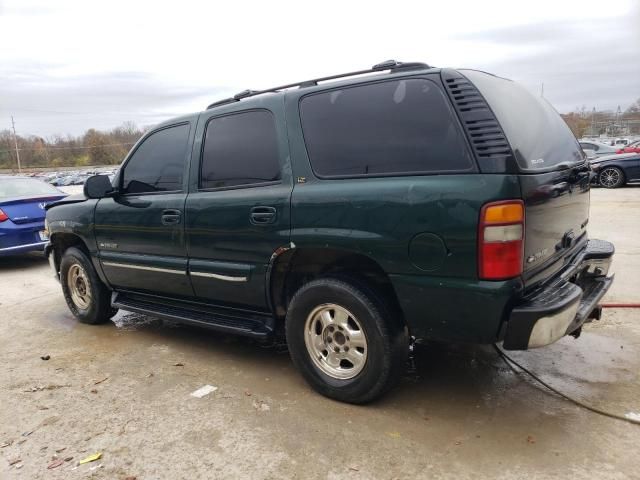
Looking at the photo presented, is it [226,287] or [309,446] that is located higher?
[226,287]

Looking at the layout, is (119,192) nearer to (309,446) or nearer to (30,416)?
(30,416)

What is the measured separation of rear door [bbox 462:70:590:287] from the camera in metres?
2.68

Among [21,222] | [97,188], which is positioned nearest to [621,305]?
[97,188]

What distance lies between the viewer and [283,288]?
3545 mm

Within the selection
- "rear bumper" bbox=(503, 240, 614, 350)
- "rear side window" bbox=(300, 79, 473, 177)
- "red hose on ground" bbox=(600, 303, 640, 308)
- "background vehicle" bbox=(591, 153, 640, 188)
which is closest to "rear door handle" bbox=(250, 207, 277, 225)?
"rear side window" bbox=(300, 79, 473, 177)

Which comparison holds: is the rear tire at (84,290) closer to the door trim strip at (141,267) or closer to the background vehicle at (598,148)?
the door trim strip at (141,267)

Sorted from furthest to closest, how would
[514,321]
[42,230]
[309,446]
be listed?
[42,230] < [309,446] < [514,321]

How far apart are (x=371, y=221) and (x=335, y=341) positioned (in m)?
0.85

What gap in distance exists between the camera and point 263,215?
3.40m

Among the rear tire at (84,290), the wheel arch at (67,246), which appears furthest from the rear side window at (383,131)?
the rear tire at (84,290)

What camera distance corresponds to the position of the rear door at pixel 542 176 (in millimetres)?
2676

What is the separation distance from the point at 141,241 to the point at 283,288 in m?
1.48

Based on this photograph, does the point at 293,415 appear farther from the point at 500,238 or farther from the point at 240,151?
the point at 240,151

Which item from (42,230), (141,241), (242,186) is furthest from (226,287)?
(42,230)
